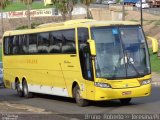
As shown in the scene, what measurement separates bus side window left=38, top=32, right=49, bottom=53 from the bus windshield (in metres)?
4.12

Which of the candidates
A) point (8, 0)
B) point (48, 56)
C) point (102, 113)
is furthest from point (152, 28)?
point (102, 113)

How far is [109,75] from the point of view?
2067cm

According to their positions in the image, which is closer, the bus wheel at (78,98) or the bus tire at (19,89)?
the bus wheel at (78,98)

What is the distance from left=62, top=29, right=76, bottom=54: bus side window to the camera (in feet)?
73.1

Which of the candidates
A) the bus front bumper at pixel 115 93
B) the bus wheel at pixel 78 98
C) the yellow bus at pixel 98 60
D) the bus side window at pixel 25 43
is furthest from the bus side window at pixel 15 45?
the bus front bumper at pixel 115 93

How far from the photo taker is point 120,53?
2102 centimetres

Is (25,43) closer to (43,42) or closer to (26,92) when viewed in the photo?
(26,92)

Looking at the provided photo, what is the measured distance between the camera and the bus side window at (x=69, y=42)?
22.3m

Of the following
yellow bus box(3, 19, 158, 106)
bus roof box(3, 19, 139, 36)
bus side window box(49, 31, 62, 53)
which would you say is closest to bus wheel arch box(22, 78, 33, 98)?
bus roof box(3, 19, 139, 36)

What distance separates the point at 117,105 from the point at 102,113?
10.0 feet

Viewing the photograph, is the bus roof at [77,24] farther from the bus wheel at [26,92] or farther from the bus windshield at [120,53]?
the bus wheel at [26,92]

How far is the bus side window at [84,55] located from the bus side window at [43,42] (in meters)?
3.30

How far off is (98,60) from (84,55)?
2.67ft

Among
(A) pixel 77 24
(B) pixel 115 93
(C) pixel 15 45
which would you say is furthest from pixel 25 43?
(B) pixel 115 93
